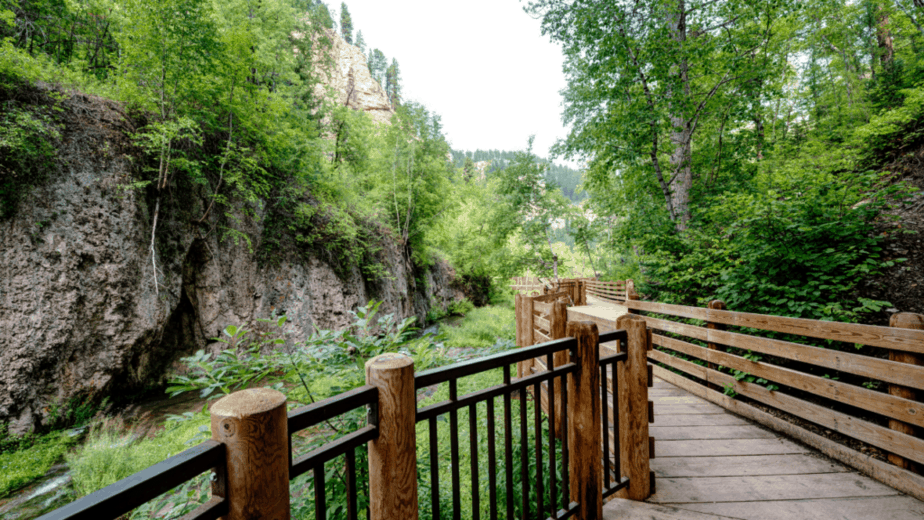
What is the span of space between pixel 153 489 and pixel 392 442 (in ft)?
2.34

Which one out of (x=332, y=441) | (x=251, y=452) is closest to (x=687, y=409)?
(x=332, y=441)

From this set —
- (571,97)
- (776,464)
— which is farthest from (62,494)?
(571,97)

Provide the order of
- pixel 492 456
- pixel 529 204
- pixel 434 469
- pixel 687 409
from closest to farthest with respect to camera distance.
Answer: pixel 434 469, pixel 492 456, pixel 687 409, pixel 529 204

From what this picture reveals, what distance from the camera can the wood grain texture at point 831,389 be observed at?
7.40ft

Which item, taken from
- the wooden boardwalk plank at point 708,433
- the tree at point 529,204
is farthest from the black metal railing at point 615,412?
the tree at point 529,204

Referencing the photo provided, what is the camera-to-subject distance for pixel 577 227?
1661cm

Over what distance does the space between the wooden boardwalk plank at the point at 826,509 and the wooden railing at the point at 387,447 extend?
503 mm

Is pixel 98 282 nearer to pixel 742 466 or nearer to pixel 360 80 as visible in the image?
pixel 742 466

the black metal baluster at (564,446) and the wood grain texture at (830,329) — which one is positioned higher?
the wood grain texture at (830,329)

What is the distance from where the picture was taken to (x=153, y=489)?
30.7 inches

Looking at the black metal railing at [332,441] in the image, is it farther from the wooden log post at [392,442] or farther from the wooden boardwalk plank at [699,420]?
the wooden boardwalk plank at [699,420]

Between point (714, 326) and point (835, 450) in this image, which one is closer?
point (835, 450)

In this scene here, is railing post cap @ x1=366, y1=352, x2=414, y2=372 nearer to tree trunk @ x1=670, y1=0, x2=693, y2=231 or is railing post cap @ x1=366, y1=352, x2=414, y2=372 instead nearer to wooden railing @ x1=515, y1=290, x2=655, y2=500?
wooden railing @ x1=515, y1=290, x2=655, y2=500

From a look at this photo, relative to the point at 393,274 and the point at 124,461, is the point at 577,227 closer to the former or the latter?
the point at 393,274
